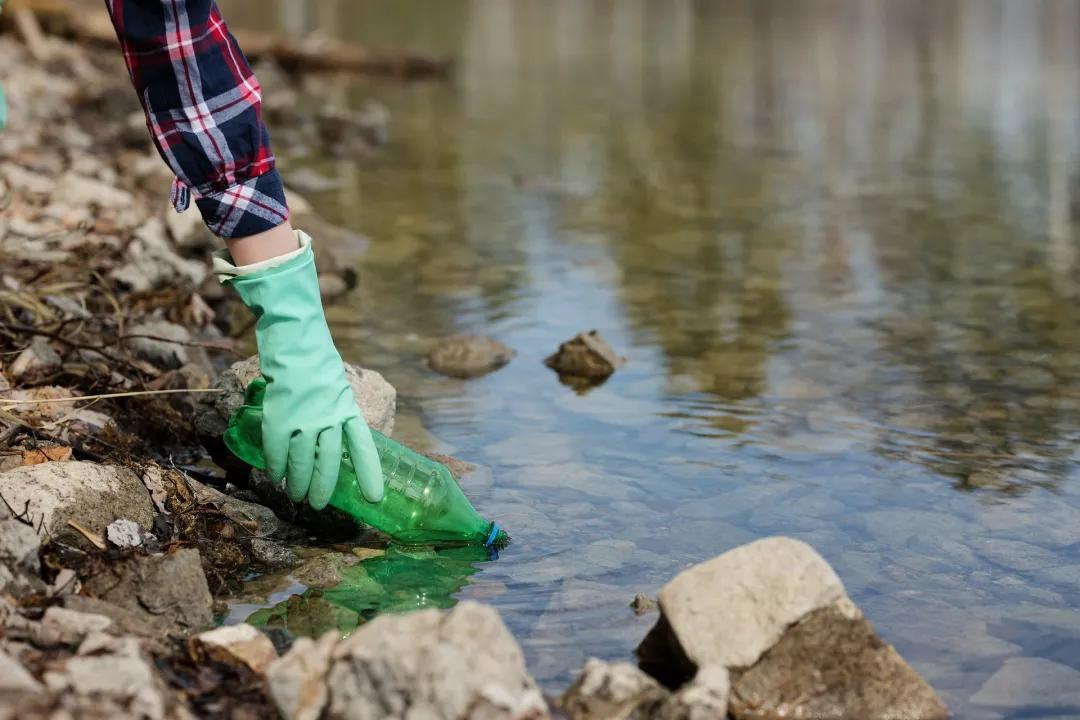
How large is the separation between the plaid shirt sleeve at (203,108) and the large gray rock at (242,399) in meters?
0.77

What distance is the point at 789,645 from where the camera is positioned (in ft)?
8.41

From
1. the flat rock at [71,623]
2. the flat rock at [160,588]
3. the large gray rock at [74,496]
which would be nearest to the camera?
the flat rock at [71,623]

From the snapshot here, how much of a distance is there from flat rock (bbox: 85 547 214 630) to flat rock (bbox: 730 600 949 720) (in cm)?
106

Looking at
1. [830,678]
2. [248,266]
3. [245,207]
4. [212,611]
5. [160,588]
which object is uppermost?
[245,207]

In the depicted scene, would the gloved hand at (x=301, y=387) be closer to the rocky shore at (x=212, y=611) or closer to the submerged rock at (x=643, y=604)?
the rocky shore at (x=212, y=611)

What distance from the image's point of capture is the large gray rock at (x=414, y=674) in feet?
7.18

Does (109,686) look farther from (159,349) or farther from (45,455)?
(159,349)

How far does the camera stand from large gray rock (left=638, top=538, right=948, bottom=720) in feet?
8.32

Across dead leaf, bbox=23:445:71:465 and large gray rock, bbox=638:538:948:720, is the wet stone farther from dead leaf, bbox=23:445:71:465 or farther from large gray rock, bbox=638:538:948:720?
large gray rock, bbox=638:538:948:720

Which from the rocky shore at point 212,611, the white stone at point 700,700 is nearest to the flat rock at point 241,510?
the rocky shore at point 212,611

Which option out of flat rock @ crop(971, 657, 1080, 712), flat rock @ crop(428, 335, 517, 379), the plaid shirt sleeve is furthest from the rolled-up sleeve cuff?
flat rock @ crop(428, 335, 517, 379)

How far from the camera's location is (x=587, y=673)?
247 cm

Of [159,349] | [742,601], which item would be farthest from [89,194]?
[742,601]

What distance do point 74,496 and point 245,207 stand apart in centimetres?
71
